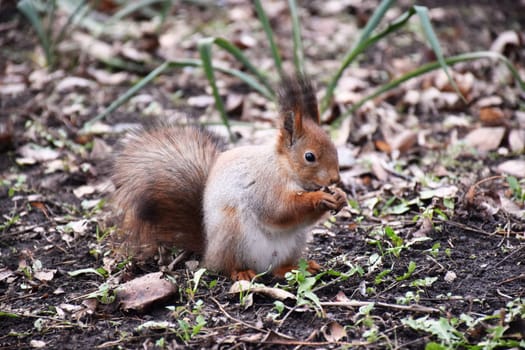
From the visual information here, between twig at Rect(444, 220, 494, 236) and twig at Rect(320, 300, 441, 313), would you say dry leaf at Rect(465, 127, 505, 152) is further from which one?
twig at Rect(320, 300, 441, 313)

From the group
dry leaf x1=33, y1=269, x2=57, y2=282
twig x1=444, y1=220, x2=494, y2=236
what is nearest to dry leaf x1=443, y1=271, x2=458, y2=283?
twig x1=444, y1=220, x2=494, y2=236

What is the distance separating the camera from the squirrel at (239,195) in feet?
7.80

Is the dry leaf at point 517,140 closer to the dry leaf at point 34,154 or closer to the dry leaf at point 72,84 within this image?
the dry leaf at point 34,154

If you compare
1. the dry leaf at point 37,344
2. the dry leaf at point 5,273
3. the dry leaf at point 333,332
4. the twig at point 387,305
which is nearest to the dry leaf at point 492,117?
the twig at point 387,305

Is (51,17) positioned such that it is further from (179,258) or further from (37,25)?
(179,258)

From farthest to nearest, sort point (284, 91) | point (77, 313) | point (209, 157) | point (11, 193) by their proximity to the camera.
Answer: point (11, 193), point (209, 157), point (284, 91), point (77, 313)

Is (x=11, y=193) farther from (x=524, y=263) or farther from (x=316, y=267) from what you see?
(x=524, y=263)

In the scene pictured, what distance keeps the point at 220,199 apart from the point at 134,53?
9.14 feet

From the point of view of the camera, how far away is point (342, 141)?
3801 millimetres

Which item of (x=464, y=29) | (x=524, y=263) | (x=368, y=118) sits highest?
(x=464, y=29)

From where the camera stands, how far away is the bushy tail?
8.34 feet

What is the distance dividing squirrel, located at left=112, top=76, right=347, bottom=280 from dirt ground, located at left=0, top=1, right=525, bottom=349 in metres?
0.11

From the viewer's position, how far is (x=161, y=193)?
8.35 feet

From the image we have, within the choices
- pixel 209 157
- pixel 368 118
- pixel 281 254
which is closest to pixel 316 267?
pixel 281 254
